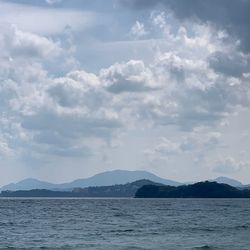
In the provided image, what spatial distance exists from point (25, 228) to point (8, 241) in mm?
22493

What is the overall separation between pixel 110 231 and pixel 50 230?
32.2ft

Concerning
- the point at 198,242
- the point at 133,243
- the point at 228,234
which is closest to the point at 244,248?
the point at 198,242

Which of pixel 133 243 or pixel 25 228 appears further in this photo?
pixel 25 228

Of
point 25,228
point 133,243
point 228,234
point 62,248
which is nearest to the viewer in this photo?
point 62,248

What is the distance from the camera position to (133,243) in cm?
7062

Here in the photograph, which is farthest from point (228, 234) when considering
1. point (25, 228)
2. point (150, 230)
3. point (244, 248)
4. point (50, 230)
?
point (25, 228)

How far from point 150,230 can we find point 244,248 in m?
27.0

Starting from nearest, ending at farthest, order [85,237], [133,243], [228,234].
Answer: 1. [133,243]
2. [85,237]
3. [228,234]

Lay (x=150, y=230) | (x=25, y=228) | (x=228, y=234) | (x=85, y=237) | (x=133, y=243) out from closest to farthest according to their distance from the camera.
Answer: (x=133, y=243), (x=85, y=237), (x=228, y=234), (x=150, y=230), (x=25, y=228)

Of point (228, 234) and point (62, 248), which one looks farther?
point (228, 234)

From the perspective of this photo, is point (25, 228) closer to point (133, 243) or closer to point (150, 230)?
point (150, 230)

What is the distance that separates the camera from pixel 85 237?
260 feet

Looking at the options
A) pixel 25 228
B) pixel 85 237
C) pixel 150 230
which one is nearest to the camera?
pixel 85 237

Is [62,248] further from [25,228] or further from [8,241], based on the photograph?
[25,228]
